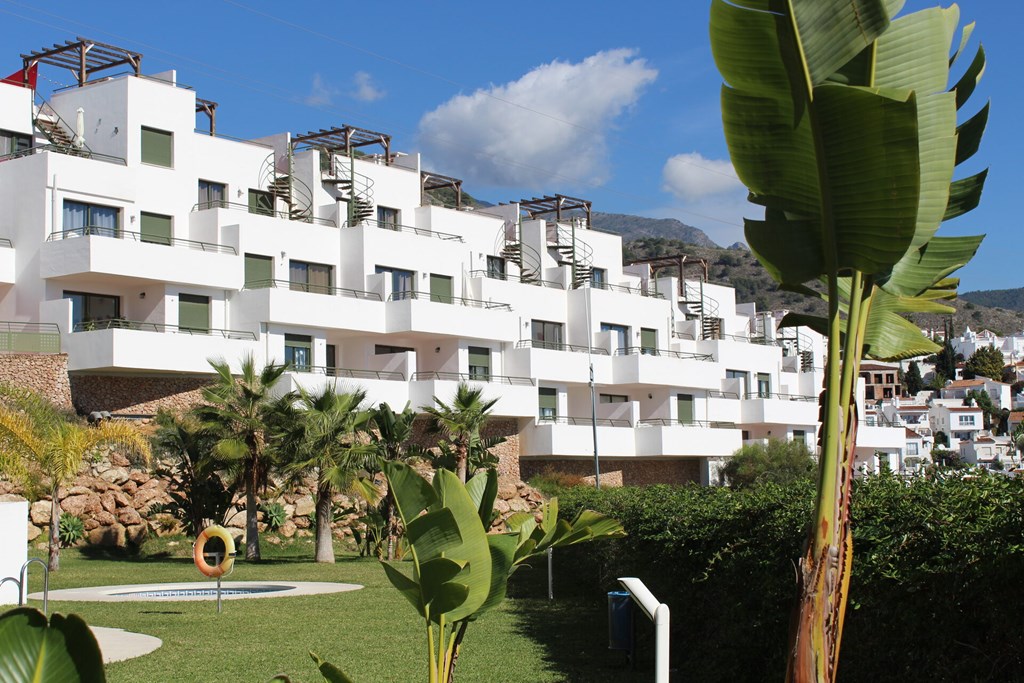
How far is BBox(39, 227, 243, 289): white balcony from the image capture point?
3619cm

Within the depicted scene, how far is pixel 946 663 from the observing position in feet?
26.6

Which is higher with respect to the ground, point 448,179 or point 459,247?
point 448,179

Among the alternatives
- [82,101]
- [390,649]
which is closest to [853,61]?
[390,649]

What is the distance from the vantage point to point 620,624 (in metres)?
14.1

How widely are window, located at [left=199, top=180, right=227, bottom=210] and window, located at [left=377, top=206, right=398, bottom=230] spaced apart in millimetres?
7690

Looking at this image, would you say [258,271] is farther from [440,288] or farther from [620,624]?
[620,624]

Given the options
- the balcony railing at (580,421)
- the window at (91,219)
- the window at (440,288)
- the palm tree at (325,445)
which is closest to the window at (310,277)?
the window at (440,288)

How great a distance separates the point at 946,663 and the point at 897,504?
1.39 meters

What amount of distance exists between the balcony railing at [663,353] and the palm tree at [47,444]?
1205 inches

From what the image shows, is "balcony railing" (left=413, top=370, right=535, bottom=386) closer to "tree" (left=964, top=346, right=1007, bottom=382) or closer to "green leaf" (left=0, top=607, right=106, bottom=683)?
"green leaf" (left=0, top=607, right=106, bottom=683)

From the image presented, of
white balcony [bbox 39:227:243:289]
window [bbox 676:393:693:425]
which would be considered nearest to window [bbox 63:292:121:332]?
white balcony [bbox 39:227:243:289]

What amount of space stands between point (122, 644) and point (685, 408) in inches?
1723

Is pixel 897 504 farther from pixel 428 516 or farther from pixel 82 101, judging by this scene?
pixel 82 101

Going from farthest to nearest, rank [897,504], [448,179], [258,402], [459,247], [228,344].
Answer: [448,179] < [459,247] < [228,344] < [258,402] < [897,504]
